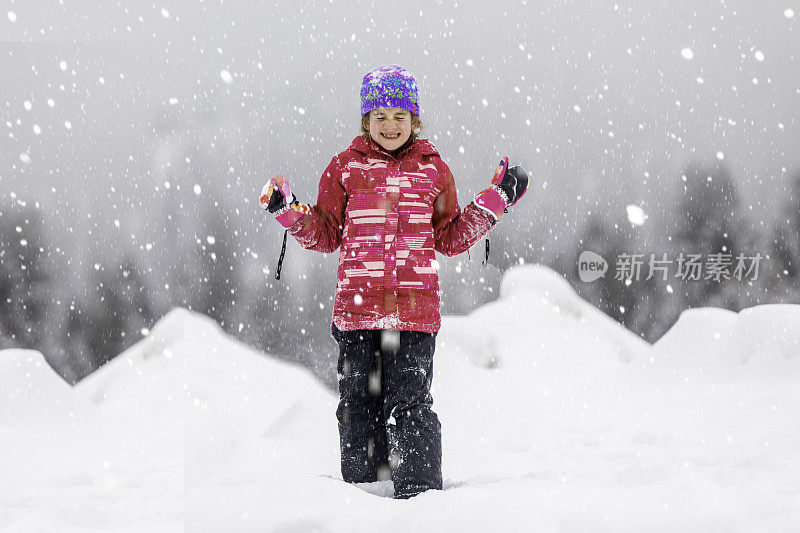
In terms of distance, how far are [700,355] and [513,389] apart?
5.21ft

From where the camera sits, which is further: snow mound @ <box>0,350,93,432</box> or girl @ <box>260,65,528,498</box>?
snow mound @ <box>0,350,93,432</box>

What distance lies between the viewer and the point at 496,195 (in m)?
2.36

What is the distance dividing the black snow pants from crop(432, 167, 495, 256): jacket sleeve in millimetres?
399

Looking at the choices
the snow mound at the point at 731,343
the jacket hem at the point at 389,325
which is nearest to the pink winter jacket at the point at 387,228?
the jacket hem at the point at 389,325

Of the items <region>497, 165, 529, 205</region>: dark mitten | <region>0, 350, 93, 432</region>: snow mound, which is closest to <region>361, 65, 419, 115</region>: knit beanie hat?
<region>497, 165, 529, 205</region>: dark mitten

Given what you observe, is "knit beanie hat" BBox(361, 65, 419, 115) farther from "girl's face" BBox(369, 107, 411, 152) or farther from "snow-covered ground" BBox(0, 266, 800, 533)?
"snow-covered ground" BBox(0, 266, 800, 533)

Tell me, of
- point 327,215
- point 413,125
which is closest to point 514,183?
point 413,125

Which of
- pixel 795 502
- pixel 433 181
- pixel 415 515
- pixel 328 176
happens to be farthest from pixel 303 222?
pixel 795 502

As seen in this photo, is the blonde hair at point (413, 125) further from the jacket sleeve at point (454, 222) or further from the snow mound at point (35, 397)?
the snow mound at point (35, 397)

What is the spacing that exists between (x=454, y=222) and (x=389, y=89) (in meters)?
0.56

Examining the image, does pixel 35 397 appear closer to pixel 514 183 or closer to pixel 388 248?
pixel 388 248

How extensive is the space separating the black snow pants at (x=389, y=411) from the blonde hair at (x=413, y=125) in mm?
780

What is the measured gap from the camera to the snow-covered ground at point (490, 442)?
5.01 feet

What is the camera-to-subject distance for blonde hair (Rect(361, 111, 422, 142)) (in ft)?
7.97
